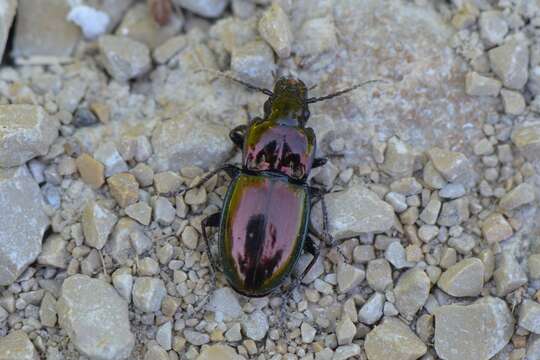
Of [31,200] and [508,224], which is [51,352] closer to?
[31,200]

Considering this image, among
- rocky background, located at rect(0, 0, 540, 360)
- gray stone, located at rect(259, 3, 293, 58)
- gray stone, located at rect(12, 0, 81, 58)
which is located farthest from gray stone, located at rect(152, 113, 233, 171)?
gray stone, located at rect(12, 0, 81, 58)

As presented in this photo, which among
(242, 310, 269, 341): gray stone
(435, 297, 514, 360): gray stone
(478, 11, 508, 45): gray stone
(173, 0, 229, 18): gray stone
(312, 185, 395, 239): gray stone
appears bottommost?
(242, 310, 269, 341): gray stone

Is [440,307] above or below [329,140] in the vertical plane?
below

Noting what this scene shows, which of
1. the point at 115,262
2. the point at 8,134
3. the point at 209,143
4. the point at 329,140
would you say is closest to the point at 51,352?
the point at 115,262

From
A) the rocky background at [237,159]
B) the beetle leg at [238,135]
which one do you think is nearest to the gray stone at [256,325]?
the rocky background at [237,159]

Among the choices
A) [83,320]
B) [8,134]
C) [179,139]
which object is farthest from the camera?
[179,139]

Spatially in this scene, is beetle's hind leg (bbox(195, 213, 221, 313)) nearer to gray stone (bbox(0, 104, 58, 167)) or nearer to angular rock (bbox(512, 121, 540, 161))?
gray stone (bbox(0, 104, 58, 167))

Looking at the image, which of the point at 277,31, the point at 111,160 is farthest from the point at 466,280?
the point at 111,160
